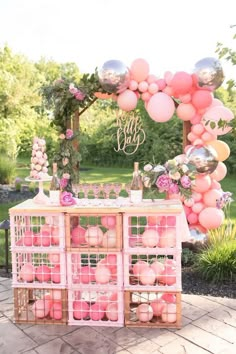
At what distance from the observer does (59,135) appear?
3.64m

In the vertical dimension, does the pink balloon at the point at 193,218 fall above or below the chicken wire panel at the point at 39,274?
above

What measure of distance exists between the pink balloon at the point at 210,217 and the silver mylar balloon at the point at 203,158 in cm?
48

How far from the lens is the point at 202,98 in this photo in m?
4.26

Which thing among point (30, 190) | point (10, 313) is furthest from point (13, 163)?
point (10, 313)

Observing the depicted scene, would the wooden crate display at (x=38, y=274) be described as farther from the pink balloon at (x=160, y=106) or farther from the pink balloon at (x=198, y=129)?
the pink balloon at (x=198, y=129)

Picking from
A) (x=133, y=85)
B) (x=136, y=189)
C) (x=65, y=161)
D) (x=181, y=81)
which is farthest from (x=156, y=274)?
(x=181, y=81)

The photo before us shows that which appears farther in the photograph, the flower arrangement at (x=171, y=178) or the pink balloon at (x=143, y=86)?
the pink balloon at (x=143, y=86)

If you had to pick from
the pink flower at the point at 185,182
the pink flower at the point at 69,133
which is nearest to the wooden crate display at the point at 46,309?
the pink flower at the point at 185,182

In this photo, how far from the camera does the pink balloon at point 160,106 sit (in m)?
4.10

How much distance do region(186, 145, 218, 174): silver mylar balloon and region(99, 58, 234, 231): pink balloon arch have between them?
12cm

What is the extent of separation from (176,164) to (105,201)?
0.64m

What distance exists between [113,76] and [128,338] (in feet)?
7.37

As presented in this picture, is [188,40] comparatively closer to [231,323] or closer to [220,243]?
[220,243]

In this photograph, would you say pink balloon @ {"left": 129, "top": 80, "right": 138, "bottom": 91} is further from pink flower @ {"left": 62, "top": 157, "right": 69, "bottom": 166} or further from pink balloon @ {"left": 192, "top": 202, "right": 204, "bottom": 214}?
pink balloon @ {"left": 192, "top": 202, "right": 204, "bottom": 214}
